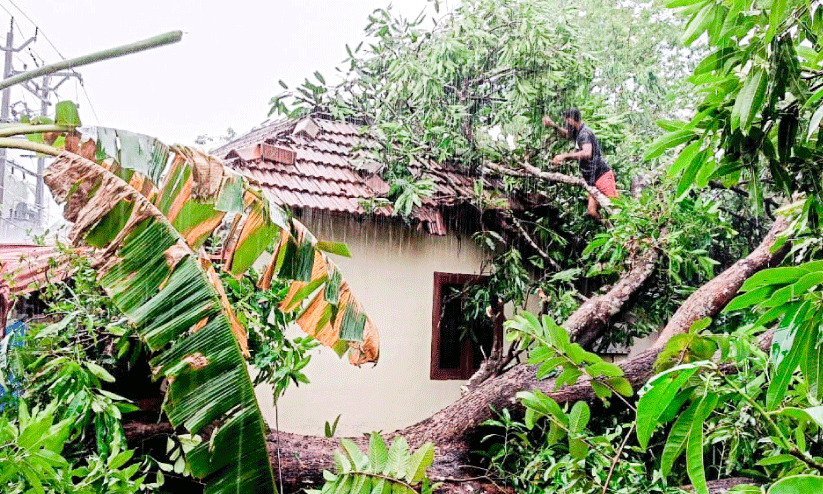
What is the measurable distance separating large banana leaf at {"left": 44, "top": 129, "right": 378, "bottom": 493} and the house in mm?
2328

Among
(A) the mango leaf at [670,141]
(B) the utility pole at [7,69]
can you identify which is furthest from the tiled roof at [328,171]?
(A) the mango leaf at [670,141]

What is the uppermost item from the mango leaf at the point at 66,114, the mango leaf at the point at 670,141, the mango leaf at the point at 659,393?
the mango leaf at the point at 66,114

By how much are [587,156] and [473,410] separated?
8.29 ft

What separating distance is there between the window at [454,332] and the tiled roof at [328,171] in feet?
2.32

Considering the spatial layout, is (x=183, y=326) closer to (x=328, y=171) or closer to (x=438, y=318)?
(x=328, y=171)

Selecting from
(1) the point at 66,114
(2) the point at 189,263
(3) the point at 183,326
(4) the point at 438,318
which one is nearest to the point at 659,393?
(3) the point at 183,326

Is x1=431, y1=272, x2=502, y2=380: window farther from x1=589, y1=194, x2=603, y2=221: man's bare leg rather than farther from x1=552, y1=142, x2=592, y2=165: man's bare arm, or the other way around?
x1=552, y1=142, x2=592, y2=165: man's bare arm

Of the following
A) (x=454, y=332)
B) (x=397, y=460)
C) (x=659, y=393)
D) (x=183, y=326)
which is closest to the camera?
(x=659, y=393)

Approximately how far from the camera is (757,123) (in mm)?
1919

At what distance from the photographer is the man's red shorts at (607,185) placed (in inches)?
228

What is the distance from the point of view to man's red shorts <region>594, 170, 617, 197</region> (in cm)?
579

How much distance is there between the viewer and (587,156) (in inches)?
228

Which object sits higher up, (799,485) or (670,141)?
(670,141)

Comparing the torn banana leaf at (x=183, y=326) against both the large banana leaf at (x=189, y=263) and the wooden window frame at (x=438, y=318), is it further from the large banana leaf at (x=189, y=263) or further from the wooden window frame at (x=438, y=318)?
the wooden window frame at (x=438, y=318)
